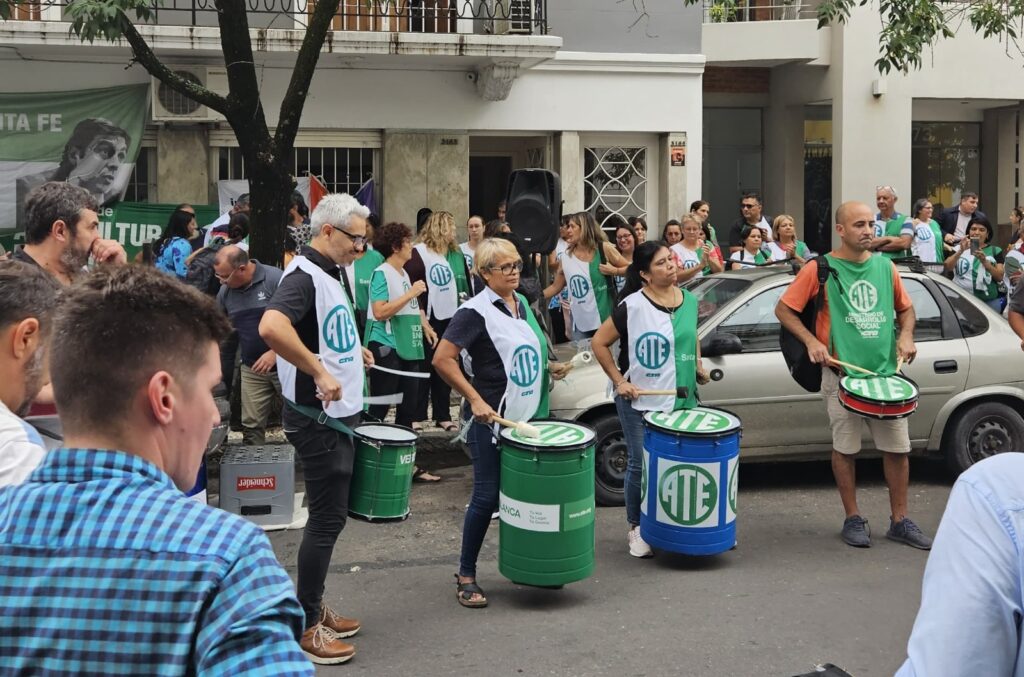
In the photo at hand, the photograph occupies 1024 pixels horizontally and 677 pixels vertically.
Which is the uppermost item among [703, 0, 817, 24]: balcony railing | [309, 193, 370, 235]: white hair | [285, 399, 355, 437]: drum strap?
[703, 0, 817, 24]: balcony railing

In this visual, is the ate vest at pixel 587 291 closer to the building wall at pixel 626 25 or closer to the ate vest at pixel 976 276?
the ate vest at pixel 976 276

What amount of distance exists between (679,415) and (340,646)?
2.39 m

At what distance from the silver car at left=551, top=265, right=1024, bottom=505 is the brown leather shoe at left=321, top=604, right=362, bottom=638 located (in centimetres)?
276

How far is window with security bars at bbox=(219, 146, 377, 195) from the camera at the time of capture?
49.7 ft

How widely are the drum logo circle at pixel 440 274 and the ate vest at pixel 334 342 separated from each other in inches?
194

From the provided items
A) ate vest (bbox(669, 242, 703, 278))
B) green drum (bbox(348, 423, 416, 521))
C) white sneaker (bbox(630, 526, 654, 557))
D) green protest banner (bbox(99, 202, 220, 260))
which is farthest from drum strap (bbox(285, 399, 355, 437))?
green protest banner (bbox(99, 202, 220, 260))

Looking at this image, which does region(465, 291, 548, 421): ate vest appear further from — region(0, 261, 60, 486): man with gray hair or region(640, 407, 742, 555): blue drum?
region(0, 261, 60, 486): man with gray hair

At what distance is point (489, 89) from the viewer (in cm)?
1527

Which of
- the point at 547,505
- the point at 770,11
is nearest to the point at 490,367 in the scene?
the point at 547,505

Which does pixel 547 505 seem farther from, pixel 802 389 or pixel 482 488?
pixel 802 389

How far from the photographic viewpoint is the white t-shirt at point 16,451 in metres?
2.55

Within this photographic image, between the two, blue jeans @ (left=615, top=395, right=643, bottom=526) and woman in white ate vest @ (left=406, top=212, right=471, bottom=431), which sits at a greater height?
woman in white ate vest @ (left=406, top=212, right=471, bottom=431)

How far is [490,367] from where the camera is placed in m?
A: 6.36

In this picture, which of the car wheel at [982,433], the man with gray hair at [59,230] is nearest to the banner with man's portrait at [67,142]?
the man with gray hair at [59,230]
